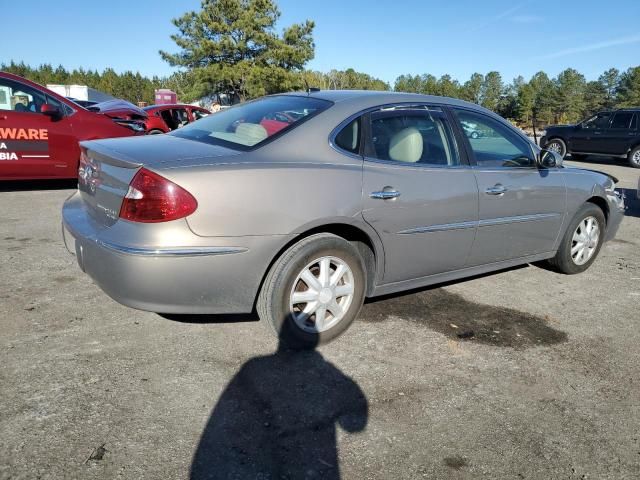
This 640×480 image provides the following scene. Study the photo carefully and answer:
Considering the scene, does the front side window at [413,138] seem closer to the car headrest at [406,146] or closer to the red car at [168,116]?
the car headrest at [406,146]

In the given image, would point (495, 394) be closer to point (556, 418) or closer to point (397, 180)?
point (556, 418)

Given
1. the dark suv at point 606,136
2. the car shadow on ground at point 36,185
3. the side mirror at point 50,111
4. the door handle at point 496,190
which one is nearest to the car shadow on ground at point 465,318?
the door handle at point 496,190

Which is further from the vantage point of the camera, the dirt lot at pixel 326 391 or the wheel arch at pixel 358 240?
the wheel arch at pixel 358 240

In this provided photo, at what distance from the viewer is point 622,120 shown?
16.3 m

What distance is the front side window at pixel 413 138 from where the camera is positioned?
335 cm

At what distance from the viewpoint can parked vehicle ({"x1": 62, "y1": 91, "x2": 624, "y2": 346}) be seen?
267 centimetres

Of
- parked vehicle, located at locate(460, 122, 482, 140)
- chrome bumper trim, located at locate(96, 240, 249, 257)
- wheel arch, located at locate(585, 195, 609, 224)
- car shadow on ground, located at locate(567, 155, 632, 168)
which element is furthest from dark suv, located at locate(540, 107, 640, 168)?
chrome bumper trim, located at locate(96, 240, 249, 257)

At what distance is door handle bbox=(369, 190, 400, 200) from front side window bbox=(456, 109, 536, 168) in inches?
35.9

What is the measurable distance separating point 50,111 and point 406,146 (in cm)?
565

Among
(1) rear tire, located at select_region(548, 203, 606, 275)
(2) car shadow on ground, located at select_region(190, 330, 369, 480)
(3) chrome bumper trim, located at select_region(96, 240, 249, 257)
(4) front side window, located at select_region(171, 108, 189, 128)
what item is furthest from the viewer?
(4) front side window, located at select_region(171, 108, 189, 128)

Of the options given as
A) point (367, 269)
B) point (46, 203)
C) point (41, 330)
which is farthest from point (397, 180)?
point (46, 203)

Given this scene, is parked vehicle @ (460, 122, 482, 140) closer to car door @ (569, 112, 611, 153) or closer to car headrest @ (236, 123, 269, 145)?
car headrest @ (236, 123, 269, 145)

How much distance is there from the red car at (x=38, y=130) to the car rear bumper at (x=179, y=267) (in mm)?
4961

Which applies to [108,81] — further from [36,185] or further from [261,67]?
[36,185]
